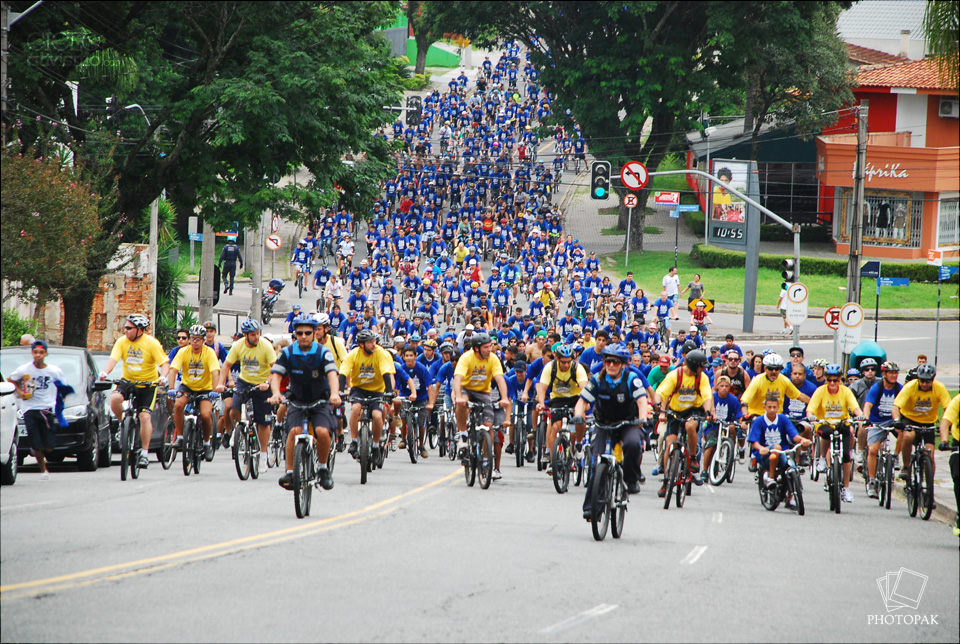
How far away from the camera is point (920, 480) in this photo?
1492cm

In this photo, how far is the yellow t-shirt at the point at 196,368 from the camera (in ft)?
51.3

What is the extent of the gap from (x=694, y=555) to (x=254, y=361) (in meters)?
6.82

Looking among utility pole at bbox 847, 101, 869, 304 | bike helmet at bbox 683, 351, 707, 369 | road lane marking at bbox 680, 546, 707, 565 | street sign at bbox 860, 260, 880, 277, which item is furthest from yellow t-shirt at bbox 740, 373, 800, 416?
street sign at bbox 860, 260, 880, 277

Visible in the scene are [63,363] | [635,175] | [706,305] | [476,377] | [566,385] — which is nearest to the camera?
[476,377]

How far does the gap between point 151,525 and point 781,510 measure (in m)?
8.00

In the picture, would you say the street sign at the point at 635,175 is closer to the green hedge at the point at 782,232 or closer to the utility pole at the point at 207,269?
the utility pole at the point at 207,269

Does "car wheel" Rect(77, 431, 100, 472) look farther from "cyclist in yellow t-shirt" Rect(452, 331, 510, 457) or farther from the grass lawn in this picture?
the grass lawn

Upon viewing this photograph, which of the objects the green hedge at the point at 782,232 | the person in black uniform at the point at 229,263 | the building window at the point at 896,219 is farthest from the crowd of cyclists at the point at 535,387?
the green hedge at the point at 782,232

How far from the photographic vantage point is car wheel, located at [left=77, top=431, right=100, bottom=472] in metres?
16.5

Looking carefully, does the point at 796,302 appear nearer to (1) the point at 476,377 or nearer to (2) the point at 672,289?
(2) the point at 672,289

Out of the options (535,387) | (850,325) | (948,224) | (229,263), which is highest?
(948,224)

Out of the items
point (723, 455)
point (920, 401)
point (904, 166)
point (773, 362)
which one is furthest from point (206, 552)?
point (904, 166)

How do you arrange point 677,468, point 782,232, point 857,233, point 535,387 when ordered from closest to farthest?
1. point 677,468
2. point 535,387
3. point 857,233
4. point 782,232

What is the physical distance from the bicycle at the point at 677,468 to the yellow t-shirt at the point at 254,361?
16.8 ft
